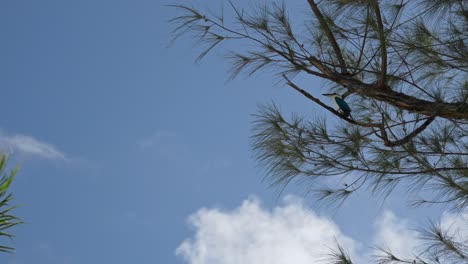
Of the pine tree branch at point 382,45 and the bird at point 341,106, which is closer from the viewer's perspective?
the pine tree branch at point 382,45

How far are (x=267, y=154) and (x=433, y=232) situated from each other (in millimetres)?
678

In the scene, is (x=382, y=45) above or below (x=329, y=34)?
below

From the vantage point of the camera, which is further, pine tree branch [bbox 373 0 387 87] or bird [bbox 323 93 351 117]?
bird [bbox 323 93 351 117]

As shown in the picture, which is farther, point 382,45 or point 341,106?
point 341,106

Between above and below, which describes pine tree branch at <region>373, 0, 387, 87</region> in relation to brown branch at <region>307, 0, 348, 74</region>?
below

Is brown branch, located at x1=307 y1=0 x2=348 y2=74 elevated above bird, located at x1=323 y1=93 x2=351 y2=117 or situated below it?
above

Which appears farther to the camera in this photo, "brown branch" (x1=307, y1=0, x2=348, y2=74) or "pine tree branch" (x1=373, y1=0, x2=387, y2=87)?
"brown branch" (x1=307, y1=0, x2=348, y2=74)

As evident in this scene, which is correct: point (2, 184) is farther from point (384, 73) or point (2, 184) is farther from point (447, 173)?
point (447, 173)

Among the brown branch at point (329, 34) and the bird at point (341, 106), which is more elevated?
the brown branch at point (329, 34)

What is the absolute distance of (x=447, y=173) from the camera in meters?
2.29

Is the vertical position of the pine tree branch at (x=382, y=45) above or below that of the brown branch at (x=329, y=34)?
below

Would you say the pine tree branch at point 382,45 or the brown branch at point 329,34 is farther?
the brown branch at point 329,34

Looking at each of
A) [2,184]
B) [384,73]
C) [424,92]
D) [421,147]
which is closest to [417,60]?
[424,92]

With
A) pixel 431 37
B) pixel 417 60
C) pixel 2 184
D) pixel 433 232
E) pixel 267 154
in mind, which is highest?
pixel 431 37
